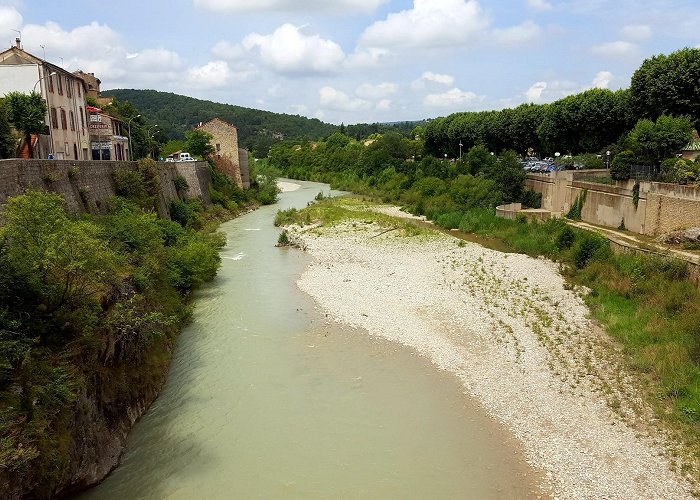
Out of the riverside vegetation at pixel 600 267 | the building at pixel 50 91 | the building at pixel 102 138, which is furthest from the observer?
the building at pixel 102 138

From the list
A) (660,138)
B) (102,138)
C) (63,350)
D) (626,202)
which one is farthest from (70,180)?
(660,138)

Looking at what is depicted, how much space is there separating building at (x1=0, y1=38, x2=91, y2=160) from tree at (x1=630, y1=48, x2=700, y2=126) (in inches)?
1448

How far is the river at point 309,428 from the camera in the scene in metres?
11.7

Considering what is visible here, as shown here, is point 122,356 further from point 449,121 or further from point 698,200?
point 449,121

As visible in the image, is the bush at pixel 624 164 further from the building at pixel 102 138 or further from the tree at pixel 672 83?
the building at pixel 102 138

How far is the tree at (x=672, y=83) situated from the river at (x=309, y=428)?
28047mm

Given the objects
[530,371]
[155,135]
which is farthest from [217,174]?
[530,371]

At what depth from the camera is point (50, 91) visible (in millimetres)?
30906

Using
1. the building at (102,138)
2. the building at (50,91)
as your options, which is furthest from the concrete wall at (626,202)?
the building at (102,138)

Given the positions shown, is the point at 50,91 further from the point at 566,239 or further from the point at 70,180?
the point at 566,239

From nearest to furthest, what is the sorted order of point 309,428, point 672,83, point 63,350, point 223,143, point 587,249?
point 63,350 < point 309,428 < point 587,249 < point 672,83 < point 223,143

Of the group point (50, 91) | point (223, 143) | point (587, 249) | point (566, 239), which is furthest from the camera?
point (223, 143)

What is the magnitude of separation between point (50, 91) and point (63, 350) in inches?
991

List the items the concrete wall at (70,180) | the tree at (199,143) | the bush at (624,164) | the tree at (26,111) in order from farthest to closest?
the tree at (199,143) < the bush at (624,164) < the tree at (26,111) < the concrete wall at (70,180)
